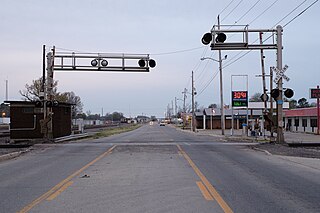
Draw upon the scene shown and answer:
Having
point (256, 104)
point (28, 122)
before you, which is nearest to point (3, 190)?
point (28, 122)

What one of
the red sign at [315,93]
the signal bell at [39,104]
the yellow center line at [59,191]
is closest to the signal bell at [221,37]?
the signal bell at [39,104]

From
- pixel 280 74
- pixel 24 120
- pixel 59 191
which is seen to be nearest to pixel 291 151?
pixel 280 74

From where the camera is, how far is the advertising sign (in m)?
48.1

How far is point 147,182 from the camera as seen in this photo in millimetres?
12164

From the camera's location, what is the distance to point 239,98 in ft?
158

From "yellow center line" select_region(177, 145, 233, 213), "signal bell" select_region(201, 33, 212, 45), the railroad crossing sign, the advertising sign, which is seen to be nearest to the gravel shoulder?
the railroad crossing sign

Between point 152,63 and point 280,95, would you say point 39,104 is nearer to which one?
point 152,63

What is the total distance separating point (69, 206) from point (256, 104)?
6882cm

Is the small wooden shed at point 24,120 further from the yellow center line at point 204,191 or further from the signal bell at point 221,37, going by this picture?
the yellow center line at point 204,191

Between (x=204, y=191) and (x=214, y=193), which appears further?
(x=204, y=191)

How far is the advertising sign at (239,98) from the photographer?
48094mm

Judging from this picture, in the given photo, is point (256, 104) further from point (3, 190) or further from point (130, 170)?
point (3, 190)

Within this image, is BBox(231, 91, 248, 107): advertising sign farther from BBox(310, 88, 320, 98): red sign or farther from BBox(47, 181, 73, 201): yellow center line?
BBox(47, 181, 73, 201): yellow center line

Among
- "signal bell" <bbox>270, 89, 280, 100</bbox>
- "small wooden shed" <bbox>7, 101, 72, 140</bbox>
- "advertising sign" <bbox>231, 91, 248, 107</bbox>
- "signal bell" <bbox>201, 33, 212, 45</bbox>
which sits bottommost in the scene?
"small wooden shed" <bbox>7, 101, 72, 140</bbox>
